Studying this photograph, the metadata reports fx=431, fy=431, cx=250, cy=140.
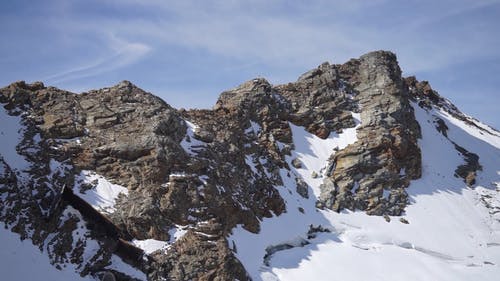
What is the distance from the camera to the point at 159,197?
23.7 metres

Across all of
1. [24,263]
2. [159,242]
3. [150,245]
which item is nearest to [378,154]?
[159,242]

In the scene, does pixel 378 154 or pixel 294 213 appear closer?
pixel 294 213

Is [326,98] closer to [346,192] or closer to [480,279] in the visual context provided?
[346,192]

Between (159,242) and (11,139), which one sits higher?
(11,139)

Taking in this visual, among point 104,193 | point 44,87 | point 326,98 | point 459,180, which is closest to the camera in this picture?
point 104,193

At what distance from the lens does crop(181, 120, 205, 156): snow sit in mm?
27453

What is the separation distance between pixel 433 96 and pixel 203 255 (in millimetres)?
47860

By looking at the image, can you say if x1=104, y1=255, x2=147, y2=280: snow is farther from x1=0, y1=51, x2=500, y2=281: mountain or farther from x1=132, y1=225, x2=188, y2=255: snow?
x1=132, y1=225, x2=188, y2=255: snow

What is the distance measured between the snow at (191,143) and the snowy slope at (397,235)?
5966 millimetres

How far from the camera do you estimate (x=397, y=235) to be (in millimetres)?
29625

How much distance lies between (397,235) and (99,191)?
1969 cm

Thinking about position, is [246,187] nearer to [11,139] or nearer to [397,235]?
[397,235]

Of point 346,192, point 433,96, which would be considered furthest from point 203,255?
point 433,96

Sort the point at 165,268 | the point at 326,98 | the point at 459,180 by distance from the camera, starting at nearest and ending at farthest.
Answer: the point at 165,268, the point at 459,180, the point at 326,98
